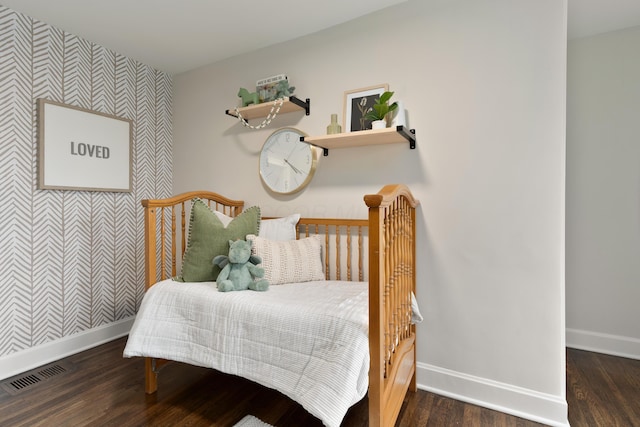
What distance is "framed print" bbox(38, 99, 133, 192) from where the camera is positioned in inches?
86.9

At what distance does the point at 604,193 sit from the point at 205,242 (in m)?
2.61

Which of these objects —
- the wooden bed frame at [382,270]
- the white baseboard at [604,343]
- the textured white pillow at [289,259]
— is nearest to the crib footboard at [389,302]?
the wooden bed frame at [382,270]

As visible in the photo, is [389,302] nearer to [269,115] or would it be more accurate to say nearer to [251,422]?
[251,422]

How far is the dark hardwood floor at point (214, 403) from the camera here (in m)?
1.61

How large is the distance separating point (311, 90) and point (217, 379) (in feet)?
6.27

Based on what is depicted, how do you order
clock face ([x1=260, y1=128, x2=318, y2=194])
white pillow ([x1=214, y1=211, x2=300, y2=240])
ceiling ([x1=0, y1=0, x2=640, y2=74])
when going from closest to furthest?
ceiling ([x1=0, y1=0, x2=640, y2=74]) → white pillow ([x1=214, y1=211, x2=300, y2=240]) → clock face ([x1=260, y1=128, x2=318, y2=194])

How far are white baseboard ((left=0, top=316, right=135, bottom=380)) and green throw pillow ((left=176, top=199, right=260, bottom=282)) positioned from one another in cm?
113

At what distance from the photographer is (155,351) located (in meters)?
1.71

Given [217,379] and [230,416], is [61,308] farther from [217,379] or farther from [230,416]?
[230,416]

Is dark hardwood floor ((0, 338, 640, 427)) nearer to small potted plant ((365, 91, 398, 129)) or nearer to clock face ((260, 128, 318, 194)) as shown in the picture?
clock face ((260, 128, 318, 194))

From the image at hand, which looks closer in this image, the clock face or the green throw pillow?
the green throw pillow

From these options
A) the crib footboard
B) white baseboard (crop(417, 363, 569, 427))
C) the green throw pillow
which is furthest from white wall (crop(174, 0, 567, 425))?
the green throw pillow

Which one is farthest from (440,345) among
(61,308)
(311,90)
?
(61,308)

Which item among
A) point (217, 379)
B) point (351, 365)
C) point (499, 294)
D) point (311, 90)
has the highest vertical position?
point (311, 90)
